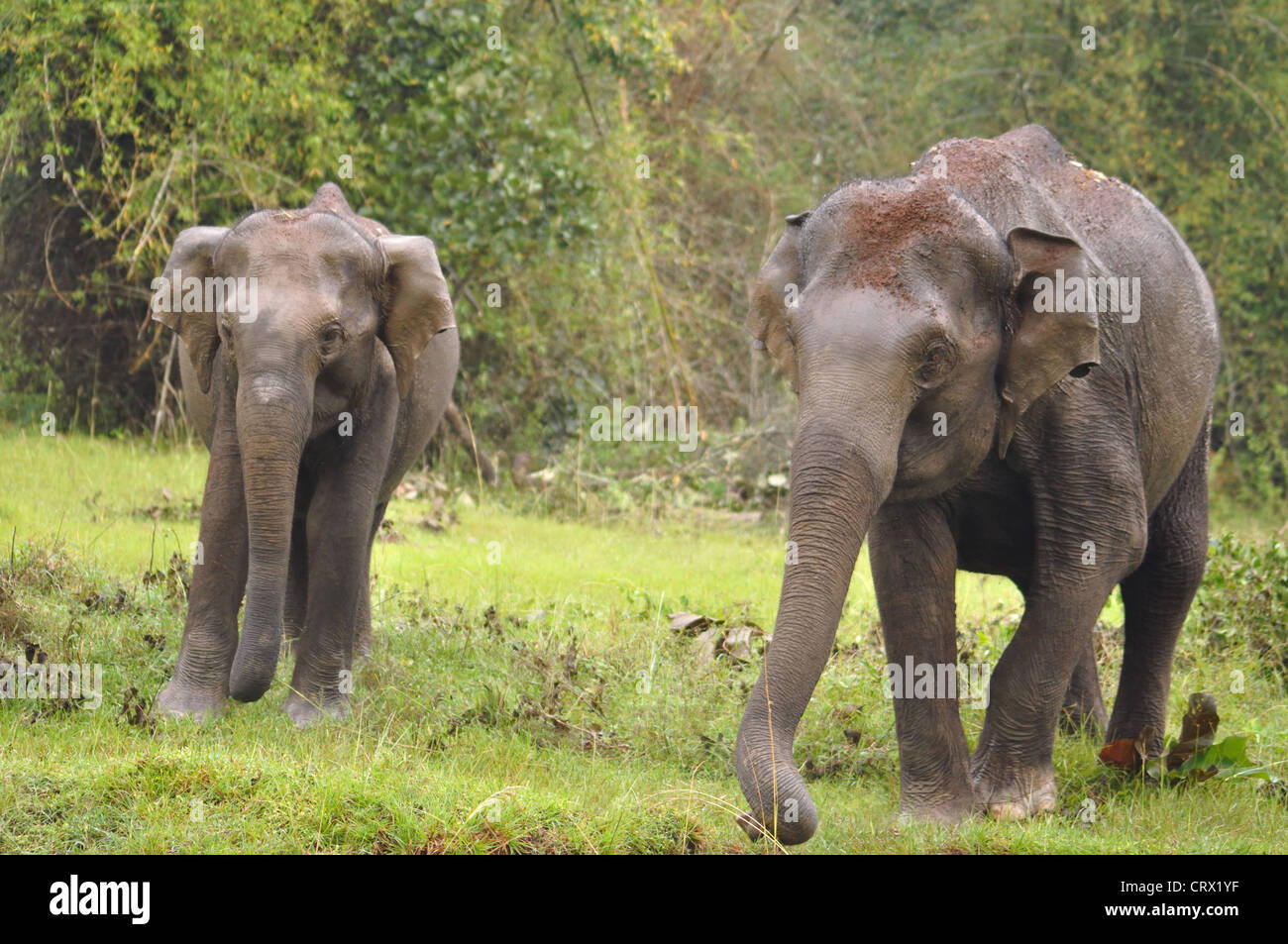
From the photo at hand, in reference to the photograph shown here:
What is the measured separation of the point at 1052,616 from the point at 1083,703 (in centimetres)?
220

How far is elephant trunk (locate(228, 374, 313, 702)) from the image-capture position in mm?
7395

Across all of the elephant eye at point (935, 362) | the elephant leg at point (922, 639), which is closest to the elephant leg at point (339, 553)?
the elephant leg at point (922, 639)

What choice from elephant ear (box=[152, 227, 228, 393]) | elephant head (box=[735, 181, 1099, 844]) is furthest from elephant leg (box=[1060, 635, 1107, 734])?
elephant ear (box=[152, 227, 228, 393])

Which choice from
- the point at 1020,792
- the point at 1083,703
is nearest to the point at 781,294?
the point at 1020,792

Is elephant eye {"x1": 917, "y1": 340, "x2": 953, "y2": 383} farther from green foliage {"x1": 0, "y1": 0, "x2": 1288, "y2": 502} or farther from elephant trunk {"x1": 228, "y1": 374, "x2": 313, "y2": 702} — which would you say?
green foliage {"x1": 0, "y1": 0, "x2": 1288, "y2": 502}

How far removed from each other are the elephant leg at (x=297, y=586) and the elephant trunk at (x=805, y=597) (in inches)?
156

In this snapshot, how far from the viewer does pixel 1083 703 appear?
884cm

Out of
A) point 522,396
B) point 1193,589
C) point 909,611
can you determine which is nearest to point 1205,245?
point 522,396

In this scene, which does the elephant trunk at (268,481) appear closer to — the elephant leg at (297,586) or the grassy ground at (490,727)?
the grassy ground at (490,727)

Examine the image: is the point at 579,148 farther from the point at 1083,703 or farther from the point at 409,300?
the point at 1083,703

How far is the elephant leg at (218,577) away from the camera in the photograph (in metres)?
7.82

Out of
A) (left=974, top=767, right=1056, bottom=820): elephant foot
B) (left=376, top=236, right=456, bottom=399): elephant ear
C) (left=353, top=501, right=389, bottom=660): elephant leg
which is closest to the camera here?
(left=974, top=767, right=1056, bottom=820): elephant foot

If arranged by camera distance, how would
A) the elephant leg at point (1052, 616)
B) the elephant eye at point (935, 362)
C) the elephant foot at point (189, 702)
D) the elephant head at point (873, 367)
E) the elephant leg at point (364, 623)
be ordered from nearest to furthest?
the elephant head at point (873, 367), the elephant eye at point (935, 362), the elephant leg at point (1052, 616), the elephant foot at point (189, 702), the elephant leg at point (364, 623)

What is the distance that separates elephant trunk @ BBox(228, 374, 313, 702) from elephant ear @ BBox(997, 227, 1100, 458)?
124 inches
